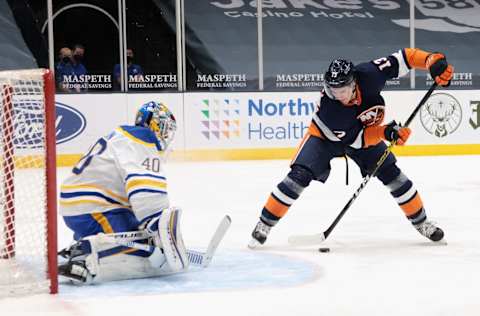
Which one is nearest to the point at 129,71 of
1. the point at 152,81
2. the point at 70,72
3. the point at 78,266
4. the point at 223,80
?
the point at 152,81

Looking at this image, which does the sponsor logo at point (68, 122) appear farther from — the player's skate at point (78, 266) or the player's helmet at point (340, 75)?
the player's skate at point (78, 266)

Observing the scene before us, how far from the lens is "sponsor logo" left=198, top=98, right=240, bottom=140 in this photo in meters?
8.67

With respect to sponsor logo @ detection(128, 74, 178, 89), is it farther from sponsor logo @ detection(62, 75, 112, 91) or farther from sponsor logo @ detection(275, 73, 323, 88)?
sponsor logo @ detection(275, 73, 323, 88)

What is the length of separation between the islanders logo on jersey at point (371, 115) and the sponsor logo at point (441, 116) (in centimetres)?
532

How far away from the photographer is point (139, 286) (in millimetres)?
2941

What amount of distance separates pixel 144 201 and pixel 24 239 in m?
1.02

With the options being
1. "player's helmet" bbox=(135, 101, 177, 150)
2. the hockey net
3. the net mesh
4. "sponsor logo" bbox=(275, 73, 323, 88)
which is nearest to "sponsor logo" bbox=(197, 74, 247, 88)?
"sponsor logo" bbox=(275, 73, 323, 88)

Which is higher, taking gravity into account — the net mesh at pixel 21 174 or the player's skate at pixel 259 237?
the net mesh at pixel 21 174

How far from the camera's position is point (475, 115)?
9094 mm

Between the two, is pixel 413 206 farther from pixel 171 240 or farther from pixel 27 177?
pixel 27 177

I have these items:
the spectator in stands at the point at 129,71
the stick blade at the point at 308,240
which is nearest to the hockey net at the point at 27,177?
the stick blade at the point at 308,240

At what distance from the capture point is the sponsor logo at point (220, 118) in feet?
28.5

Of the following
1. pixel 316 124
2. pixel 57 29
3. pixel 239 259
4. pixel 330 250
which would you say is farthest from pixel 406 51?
pixel 57 29

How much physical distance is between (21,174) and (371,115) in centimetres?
154
